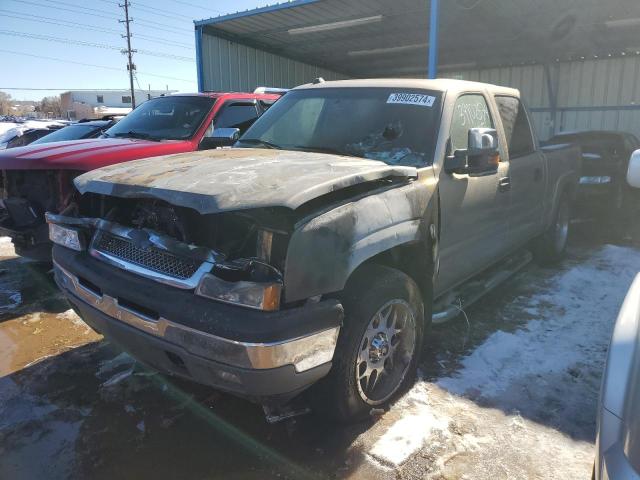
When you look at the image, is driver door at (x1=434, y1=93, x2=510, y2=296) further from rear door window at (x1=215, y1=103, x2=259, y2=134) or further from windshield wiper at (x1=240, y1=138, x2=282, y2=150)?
rear door window at (x1=215, y1=103, x2=259, y2=134)

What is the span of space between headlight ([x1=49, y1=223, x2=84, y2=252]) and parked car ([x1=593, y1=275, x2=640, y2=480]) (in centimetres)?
275

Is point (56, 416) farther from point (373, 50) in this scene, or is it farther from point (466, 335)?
point (373, 50)

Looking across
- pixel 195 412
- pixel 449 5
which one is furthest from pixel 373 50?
pixel 195 412

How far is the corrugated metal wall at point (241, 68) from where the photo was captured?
14.3 m

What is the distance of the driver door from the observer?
3.44 metres

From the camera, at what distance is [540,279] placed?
5539mm

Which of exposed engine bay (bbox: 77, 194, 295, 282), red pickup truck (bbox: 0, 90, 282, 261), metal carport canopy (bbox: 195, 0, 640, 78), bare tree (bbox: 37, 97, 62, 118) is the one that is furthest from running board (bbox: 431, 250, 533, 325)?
bare tree (bbox: 37, 97, 62, 118)

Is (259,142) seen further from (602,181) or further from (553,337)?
(602,181)

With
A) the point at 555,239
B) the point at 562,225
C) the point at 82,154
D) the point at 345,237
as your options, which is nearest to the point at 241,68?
the point at 82,154

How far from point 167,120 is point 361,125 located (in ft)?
11.1

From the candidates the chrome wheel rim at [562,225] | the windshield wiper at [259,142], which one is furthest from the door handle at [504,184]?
the chrome wheel rim at [562,225]

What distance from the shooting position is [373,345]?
2.80 metres

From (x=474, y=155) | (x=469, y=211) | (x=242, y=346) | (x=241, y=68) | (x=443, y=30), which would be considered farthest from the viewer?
(x=241, y=68)

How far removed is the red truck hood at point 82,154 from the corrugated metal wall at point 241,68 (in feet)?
30.9
